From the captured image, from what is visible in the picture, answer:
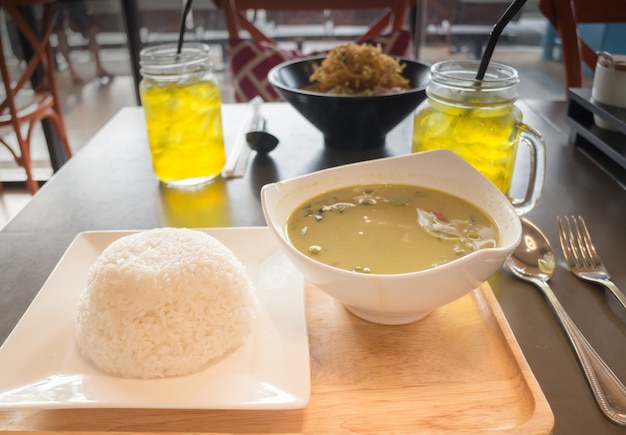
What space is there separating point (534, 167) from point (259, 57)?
1.57 metres

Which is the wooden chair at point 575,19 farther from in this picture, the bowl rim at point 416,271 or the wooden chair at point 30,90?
the wooden chair at point 30,90

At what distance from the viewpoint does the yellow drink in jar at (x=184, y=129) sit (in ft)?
3.96

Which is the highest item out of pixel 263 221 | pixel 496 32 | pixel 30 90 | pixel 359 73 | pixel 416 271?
pixel 496 32

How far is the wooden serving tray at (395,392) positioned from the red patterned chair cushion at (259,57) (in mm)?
1721

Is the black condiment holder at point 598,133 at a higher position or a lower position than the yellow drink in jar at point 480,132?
lower

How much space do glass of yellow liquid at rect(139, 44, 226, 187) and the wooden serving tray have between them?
62 centimetres

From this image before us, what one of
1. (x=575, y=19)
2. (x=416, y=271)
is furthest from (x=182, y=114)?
(x=575, y=19)

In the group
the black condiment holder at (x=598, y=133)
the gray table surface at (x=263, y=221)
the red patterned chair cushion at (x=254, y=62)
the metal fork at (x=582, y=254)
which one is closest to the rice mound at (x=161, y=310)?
the gray table surface at (x=263, y=221)

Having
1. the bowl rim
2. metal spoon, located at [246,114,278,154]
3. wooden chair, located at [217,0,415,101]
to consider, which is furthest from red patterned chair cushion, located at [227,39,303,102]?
the bowl rim

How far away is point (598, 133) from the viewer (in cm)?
137

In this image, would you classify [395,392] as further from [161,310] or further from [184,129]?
[184,129]

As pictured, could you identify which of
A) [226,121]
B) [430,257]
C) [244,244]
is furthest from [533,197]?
[226,121]

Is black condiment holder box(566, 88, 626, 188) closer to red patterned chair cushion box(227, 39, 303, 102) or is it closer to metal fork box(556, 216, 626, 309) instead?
metal fork box(556, 216, 626, 309)

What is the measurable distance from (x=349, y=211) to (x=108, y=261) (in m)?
0.39
